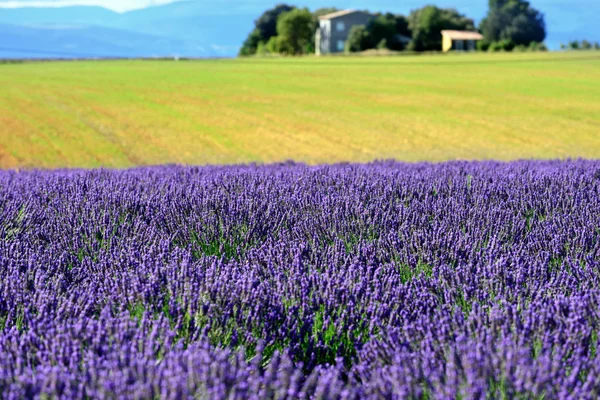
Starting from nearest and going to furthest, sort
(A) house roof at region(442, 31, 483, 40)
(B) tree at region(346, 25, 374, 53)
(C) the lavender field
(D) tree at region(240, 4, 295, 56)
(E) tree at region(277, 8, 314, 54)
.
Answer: (C) the lavender field < (B) tree at region(346, 25, 374, 53) < (A) house roof at region(442, 31, 483, 40) < (E) tree at region(277, 8, 314, 54) < (D) tree at region(240, 4, 295, 56)

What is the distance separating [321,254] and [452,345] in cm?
112

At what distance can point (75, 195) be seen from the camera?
13.8 feet

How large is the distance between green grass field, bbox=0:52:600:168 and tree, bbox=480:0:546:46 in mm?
57434

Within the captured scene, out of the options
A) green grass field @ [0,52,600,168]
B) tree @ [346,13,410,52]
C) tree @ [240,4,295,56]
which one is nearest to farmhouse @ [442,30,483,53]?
tree @ [346,13,410,52]

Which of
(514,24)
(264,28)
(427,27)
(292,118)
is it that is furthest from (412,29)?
(292,118)

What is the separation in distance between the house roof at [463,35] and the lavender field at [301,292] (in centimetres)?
9121

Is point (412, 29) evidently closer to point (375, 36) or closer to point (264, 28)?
point (375, 36)

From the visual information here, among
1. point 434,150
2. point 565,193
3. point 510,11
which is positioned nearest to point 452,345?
point 565,193

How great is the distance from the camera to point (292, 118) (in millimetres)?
25359

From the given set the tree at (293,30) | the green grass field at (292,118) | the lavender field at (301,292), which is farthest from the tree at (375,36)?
the lavender field at (301,292)

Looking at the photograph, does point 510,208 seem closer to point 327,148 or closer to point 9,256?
point 9,256

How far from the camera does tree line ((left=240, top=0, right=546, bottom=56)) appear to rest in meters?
86.6

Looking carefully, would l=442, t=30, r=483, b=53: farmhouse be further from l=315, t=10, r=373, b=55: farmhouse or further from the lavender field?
the lavender field

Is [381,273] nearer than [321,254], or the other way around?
[381,273]
